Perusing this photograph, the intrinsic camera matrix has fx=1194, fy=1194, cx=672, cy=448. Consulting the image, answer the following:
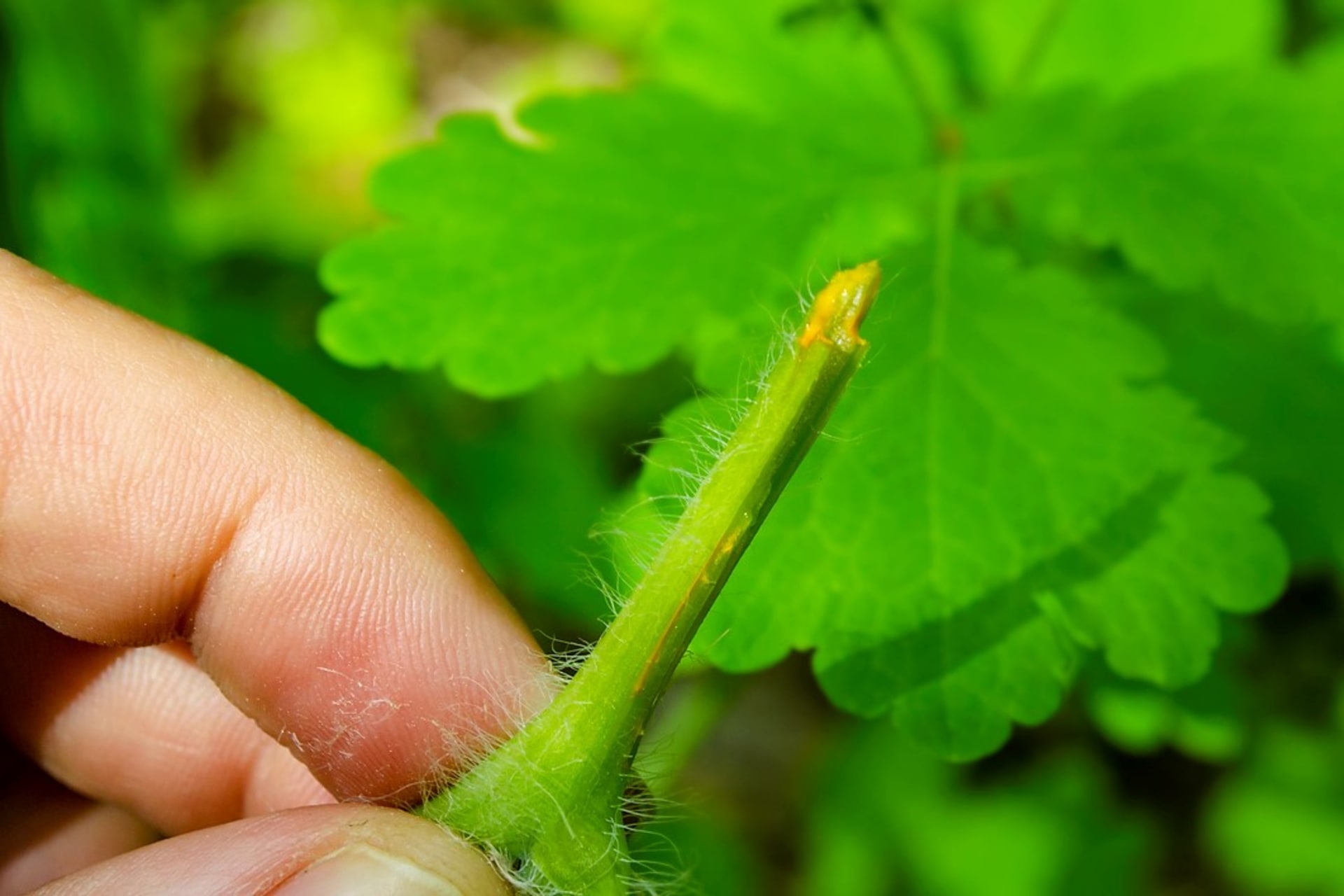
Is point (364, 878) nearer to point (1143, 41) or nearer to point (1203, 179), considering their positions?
point (1203, 179)

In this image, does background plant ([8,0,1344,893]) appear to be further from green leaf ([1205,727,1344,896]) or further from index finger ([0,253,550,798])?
index finger ([0,253,550,798])

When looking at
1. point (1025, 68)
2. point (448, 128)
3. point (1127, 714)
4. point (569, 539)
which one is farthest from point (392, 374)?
point (1127, 714)

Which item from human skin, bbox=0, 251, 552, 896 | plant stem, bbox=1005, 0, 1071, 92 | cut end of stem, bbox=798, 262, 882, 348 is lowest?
human skin, bbox=0, 251, 552, 896

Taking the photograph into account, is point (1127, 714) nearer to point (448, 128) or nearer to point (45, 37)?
point (448, 128)

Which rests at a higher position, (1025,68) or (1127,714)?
(1025,68)

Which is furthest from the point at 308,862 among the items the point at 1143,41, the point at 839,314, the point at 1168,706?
the point at 1143,41

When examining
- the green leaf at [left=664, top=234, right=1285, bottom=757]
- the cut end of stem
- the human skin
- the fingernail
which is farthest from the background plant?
the cut end of stem

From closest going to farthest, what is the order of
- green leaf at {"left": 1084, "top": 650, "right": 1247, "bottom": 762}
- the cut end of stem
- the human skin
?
1. the cut end of stem
2. the human skin
3. green leaf at {"left": 1084, "top": 650, "right": 1247, "bottom": 762}
